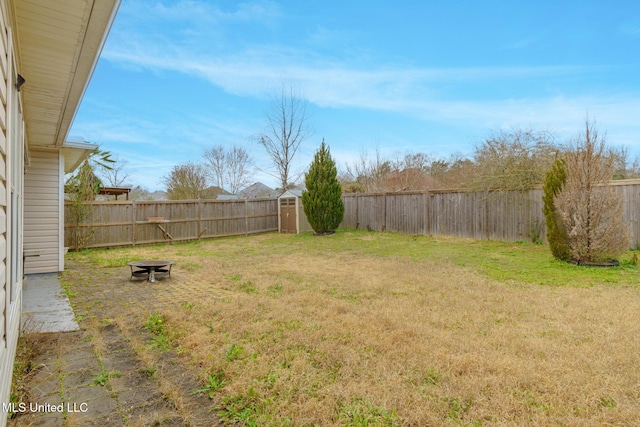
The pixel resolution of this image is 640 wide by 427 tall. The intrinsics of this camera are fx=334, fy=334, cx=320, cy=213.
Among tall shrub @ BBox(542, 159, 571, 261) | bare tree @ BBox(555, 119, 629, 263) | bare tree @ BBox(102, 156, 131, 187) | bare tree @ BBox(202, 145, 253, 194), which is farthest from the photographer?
bare tree @ BBox(202, 145, 253, 194)

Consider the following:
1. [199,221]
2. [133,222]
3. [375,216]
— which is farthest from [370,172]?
[133,222]

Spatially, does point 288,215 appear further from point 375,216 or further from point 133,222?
point 133,222

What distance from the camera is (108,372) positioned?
8.74 feet

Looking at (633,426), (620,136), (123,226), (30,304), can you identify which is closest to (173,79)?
(123,226)

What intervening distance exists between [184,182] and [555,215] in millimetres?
18782

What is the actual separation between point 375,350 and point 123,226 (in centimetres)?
1064

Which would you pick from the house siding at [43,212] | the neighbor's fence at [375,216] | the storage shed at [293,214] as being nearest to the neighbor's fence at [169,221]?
the neighbor's fence at [375,216]

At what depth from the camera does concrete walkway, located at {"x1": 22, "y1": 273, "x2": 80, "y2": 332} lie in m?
3.64

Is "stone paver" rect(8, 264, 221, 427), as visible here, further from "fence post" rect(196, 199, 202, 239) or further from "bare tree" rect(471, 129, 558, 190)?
"bare tree" rect(471, 129, 558, 190)

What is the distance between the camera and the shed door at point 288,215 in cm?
1468

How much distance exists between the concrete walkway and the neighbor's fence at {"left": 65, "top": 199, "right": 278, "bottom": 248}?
472cm

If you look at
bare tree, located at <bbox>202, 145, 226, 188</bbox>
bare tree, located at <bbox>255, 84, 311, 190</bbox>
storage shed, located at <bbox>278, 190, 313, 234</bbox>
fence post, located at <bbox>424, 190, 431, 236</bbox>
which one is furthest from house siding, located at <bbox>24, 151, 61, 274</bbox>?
bare tree, located at <bbox>202, 145, 226, 188</bbox>

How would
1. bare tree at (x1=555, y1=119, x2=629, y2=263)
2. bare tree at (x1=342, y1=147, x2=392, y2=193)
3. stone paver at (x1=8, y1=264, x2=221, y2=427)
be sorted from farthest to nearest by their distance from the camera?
A: bare tree at (x1=342, y1=147, x2=392, y2=193) < bare tree at (x1=555, y1=119, x2=629, y2=263) < stone paver at (x1=8, y1=264, x2=221, y2=427)

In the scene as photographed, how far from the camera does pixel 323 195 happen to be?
13.2m
